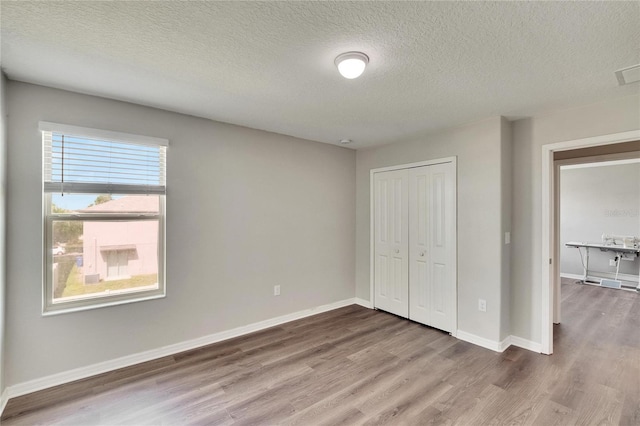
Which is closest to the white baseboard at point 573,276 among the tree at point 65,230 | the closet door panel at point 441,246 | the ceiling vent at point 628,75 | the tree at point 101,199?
the closet door panel at point 441,246

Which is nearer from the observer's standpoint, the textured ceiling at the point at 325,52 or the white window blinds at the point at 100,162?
the textured ceiling at the point at 325,52

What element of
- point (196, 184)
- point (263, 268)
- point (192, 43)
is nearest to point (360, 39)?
point (192, 43)

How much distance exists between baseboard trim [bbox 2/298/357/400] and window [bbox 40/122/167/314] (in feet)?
1.74

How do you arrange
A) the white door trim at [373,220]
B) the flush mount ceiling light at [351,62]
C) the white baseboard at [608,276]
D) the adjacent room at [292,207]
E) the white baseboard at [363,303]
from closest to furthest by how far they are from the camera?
the adjacent room at [292,207] < the flush mount ceiling light at [351,62] < the white door trim at [373,220] < the white baseboard at [363,303] < the white baseboard at [608,276]

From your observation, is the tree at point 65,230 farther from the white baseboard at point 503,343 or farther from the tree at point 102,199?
the white baseboard at point 503,343

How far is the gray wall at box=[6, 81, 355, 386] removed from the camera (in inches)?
89.5

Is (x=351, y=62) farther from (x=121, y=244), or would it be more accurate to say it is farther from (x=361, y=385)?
(x=121, y=244)

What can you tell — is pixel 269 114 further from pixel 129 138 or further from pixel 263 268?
pixel 263 268

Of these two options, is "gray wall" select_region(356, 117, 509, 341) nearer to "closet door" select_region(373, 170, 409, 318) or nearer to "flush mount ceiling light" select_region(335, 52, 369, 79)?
"closet door" select_region(373, 170, 409, 318)

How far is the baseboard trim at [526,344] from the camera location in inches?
117

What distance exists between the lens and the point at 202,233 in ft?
10.3

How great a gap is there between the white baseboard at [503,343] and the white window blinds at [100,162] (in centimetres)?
367

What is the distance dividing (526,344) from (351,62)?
10.9 ft

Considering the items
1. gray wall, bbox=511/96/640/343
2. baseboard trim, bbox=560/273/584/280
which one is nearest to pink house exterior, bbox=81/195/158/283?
gray wall, bbox=511/96/640/343
